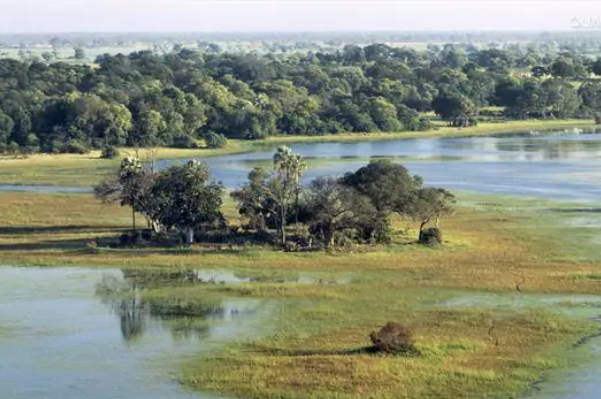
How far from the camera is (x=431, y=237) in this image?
A: 5434cm

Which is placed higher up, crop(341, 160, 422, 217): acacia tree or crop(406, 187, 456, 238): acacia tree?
crop(341, 160, 422, 217): acacia tree

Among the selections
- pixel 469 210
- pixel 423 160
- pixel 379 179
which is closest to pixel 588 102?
pixel 423 160

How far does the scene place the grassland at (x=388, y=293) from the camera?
34.3m

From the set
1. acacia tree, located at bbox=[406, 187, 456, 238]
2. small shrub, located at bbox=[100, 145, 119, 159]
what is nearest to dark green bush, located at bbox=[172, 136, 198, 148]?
small shrub, located at bbox=[100, 145, 119, 159]

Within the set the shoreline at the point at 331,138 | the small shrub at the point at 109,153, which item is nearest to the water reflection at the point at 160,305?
A: the shoreline at the point at 331,138

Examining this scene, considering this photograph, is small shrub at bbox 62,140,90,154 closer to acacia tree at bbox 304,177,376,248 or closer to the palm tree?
the palm tree

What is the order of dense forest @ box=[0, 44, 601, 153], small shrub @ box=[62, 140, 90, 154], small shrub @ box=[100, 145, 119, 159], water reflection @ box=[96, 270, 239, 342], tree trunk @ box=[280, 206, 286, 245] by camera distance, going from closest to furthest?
water reflection @ box=[96, 270, 239, 342], tree trunk @ box=[280, 206, 286, 245], small shrub @ box=[100, 145, 119, 159], small shrub @ box=[62, 140, 90, 154], dense forest @ box=[0, 44, 601, 153]

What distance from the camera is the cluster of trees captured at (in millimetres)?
53188

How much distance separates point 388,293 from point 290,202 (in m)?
11.1

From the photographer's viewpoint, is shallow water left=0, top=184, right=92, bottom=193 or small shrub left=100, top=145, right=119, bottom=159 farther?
small shrub left=100, top=145, right=119, bottom=159

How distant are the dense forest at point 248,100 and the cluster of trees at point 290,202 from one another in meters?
44.3

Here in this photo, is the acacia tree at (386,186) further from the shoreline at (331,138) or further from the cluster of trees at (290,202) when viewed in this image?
the shoreline at (331,138)

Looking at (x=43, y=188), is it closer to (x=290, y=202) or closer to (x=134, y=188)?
(x=134, y=188)

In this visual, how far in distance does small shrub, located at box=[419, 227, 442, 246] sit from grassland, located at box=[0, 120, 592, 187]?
30063 millimetres
